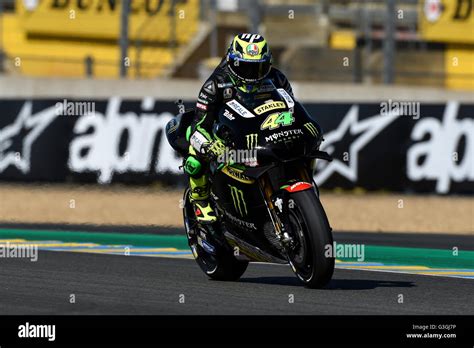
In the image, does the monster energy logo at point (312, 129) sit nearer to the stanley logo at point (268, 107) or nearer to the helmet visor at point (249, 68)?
the stanley logo at point (268, 107)

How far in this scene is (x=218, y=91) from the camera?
9883mm

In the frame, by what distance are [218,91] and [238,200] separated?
854mm

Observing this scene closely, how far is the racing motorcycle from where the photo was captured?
9.04 metres

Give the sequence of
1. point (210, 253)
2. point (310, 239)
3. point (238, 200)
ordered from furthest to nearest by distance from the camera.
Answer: point (210, 253), point (238, 200), point (310, 239)

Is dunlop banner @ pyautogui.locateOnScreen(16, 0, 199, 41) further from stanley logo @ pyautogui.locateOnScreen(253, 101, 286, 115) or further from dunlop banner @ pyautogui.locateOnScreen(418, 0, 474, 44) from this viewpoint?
stanley logo @ pyautogui.locateOnScreen(253, 101, 286, 115)

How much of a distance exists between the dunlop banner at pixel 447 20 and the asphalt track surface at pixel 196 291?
1859 centimetres

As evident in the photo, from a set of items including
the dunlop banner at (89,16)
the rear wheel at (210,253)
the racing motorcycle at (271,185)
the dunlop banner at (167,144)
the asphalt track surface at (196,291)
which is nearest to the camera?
the asphalt track surface at (196,291)

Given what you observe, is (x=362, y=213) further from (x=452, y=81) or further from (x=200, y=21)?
(x=200, y=21)

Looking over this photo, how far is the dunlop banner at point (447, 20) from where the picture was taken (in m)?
29.6
